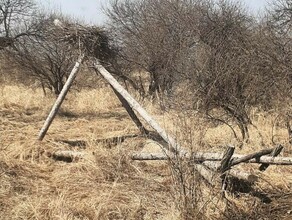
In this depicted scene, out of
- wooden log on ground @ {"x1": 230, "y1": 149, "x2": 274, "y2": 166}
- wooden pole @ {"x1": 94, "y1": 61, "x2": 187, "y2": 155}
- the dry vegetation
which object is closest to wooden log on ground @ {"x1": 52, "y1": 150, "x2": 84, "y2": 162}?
the dry vegetation

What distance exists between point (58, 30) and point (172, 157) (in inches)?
167

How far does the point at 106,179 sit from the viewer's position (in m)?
6.05

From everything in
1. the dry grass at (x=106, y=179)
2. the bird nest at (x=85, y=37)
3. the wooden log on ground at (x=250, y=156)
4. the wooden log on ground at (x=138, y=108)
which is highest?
the bird nest at (x=85, y=37)

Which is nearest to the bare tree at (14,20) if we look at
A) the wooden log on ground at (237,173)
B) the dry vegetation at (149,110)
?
the dry vegetation at (149,110)

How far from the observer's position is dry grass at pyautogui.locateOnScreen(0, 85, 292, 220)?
16.0 ft

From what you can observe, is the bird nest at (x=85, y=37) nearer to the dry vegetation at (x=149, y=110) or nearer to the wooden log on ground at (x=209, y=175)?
the dry vegetation at (x=149, y=110)

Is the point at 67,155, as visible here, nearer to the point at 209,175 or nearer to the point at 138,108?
the point at 138,108

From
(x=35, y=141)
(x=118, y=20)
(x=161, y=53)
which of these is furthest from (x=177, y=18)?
(x=35, y=141)

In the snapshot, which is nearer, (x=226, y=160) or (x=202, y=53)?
(x=226, y=160)

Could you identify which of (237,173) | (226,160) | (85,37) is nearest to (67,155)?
(85,37)

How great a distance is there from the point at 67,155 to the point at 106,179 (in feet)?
4.37

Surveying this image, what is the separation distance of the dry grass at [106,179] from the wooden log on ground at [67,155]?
0.14 meters

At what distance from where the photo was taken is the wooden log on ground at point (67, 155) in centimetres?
698

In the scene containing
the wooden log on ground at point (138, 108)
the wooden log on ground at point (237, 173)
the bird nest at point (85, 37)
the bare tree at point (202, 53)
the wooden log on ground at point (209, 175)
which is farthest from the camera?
the bare tree at point (202, 53)
